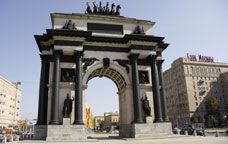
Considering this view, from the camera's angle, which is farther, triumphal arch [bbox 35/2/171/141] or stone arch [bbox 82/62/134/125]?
stone arch [bbox 82/62/134/125]

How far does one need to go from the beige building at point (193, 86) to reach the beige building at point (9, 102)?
209 ft

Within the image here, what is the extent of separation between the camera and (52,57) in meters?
28.6

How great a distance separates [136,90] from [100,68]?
5.33m

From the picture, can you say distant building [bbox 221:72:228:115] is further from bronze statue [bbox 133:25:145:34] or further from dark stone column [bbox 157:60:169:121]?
bronze statue [bbox 133:25:145:34]

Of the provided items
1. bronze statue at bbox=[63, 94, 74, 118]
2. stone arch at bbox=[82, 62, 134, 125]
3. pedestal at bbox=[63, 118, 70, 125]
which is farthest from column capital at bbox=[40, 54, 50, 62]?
pedestal at bbox=[63, 118, 70, 125]

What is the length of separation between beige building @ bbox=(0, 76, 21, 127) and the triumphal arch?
58936mm

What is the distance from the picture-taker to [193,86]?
3679 inches

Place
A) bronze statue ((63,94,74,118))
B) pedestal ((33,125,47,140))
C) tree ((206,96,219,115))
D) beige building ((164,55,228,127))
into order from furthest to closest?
beige building ((164,55,228,127)) → tree ((206,96,219,115)) → bronze statue ((63,94,74,118)) → pedestal ((33,125,47,140))

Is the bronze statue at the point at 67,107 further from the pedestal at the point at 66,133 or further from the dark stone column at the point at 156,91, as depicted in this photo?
the dark stone column at the point at 156,91

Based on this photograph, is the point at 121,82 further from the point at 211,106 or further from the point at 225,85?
the point at 225,85

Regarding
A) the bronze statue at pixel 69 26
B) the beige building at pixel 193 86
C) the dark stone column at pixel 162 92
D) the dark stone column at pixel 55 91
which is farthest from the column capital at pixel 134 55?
the beige building at pixel 193 86

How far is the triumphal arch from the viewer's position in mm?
26391

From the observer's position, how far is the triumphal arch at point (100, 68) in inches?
1039

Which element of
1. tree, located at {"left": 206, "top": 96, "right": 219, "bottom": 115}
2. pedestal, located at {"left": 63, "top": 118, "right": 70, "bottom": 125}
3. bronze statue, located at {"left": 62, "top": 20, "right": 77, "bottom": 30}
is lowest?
pedestal, located at {"left": 63, "top": 118, "right": 70, "bottom": 125}
